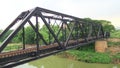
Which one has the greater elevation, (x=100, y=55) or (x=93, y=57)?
(x=100, y=55)

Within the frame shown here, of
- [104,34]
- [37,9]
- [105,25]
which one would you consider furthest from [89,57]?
[37,9]

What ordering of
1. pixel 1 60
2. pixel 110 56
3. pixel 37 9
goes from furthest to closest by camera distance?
pixel 110 56, pixel 37 9, pixel 1 60

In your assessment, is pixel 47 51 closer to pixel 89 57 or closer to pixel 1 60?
pixel 1 60

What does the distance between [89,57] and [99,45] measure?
13.1 feet

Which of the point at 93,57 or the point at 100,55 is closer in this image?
the point at 93,57

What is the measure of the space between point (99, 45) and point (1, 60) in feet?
76.5

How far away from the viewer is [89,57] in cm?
2722

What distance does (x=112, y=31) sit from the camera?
43281 millimetres

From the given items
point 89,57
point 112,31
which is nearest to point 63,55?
point 89,57

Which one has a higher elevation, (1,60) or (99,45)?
(1,60)

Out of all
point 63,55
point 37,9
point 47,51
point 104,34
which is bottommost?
point 63,55

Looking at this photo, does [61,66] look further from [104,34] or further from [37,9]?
[37,9]

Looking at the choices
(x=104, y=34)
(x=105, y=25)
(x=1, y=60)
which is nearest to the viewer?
(x=1, y=60)

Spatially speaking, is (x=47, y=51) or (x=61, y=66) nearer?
(x=47, y=51)
